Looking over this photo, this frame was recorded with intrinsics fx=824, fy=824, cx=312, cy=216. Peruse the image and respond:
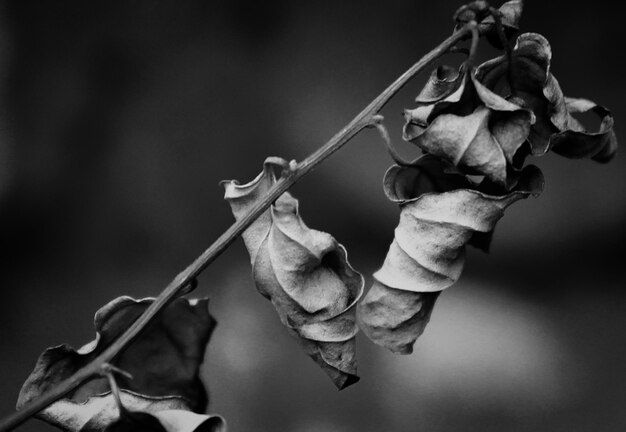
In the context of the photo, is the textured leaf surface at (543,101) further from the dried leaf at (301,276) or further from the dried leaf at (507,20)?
the dried leaf at (301,276)

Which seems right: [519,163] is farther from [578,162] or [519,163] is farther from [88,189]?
[88,189]

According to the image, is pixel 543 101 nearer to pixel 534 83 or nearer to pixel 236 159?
pixel 534 83

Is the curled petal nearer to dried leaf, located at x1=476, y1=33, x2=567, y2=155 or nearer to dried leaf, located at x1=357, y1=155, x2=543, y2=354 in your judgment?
dried leaf, located at x1=357, y1=155, x2=543, y2=354

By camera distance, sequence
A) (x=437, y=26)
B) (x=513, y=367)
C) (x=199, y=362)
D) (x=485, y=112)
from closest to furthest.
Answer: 1. (x=485, y=112)
2. (x=199, y=362)
3. (x=513, y=367)
4. (x=437, y=26)

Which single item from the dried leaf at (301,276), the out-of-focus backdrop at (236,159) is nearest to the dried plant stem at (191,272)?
the dried leaf at (301,276)

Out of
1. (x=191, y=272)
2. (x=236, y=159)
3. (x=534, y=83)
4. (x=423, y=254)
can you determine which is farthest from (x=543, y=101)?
(x=236, y=159)

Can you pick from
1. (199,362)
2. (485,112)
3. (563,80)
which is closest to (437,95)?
(485,112)

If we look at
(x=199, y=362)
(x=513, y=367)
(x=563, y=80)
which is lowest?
(x=513, y=367)
